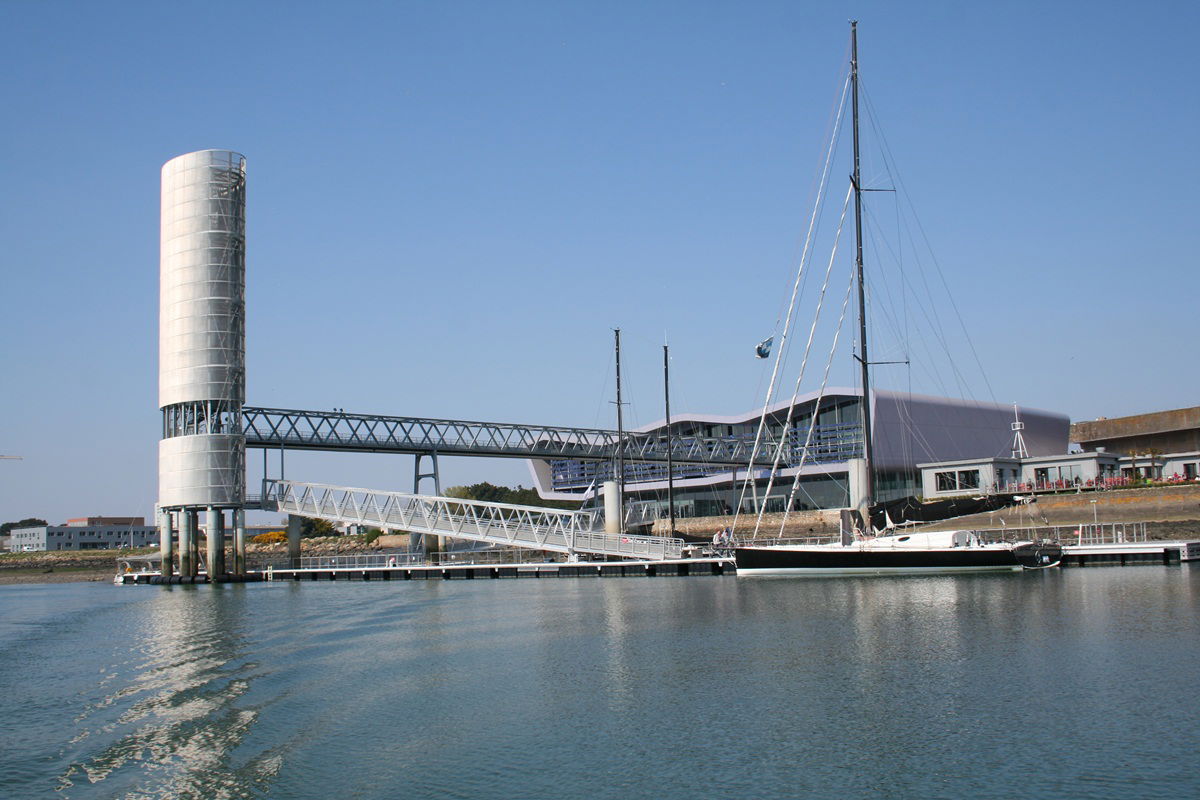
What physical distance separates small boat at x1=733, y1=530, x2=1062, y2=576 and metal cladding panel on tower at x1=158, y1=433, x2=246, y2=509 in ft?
135

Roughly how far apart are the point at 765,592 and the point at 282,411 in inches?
1857

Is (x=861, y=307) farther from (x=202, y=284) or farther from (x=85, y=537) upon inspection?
(x=85, y=537)

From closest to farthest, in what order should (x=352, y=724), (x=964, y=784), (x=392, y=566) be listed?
(x=964, y=784) < (x=352, y=724) < (x=392, y=566)

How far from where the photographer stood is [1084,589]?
41625 millimetres

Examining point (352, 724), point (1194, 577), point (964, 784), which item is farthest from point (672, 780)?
point (1194, 577)

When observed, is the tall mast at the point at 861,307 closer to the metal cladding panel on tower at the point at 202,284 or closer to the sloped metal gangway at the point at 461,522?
the sloped metal gangway at the point at 461,522

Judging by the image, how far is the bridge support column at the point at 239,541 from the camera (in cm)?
7575

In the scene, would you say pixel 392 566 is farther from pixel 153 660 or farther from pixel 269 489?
pixel 153 660

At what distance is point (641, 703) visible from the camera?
898 inches

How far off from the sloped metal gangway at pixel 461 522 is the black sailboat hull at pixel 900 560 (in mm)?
14271

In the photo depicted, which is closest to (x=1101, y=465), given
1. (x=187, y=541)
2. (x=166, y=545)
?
(x=187, y=541)

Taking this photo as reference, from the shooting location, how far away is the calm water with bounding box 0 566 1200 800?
17094mm

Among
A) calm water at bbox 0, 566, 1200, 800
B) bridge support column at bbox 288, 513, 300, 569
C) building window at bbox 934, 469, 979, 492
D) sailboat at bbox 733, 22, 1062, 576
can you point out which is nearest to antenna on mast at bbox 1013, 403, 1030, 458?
building window at bbox 934, 469, 979, 492

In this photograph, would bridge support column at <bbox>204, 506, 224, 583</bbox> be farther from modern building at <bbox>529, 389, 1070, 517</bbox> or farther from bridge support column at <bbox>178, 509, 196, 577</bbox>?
modern building at <bbox>529, 389, 1070, 517</bbox>
